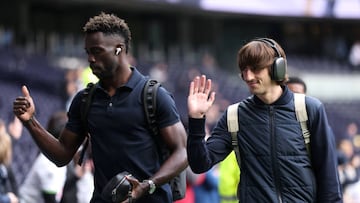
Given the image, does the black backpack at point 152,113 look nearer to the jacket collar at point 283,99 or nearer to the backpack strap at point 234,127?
the backpack strap at point 234,127

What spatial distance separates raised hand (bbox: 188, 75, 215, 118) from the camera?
4.23m

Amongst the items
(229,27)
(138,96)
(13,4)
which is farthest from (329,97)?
(138,96)

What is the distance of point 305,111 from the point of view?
4395mm

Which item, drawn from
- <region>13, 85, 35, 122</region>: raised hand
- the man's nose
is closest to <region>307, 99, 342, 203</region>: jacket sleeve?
the man's nose

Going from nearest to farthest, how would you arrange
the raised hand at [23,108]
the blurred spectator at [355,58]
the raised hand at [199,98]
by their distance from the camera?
1. the raised hand at [199,98]
2. the raised hand at [23,108]
3. the blurred spectator at [355,58]

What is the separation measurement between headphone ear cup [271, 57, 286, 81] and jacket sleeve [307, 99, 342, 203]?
0.72ft

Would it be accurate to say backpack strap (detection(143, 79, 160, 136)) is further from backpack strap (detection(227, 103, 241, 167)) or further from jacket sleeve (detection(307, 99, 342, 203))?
jacket sleeve (detection(307, 99, 342, 203))

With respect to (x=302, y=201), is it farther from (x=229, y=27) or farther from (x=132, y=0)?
(x=229, y=27)

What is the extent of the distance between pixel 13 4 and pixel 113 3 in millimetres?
2935

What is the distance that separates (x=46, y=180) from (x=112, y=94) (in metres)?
1.96

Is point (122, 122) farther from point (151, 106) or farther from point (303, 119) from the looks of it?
point (303, 119)

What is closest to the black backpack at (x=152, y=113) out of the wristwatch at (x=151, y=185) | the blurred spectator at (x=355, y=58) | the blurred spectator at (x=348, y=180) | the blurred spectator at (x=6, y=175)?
the wristwatch at (x=151, y=185)

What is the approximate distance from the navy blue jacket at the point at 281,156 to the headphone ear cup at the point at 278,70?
137 millimetres

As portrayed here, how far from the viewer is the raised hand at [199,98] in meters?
4.23
